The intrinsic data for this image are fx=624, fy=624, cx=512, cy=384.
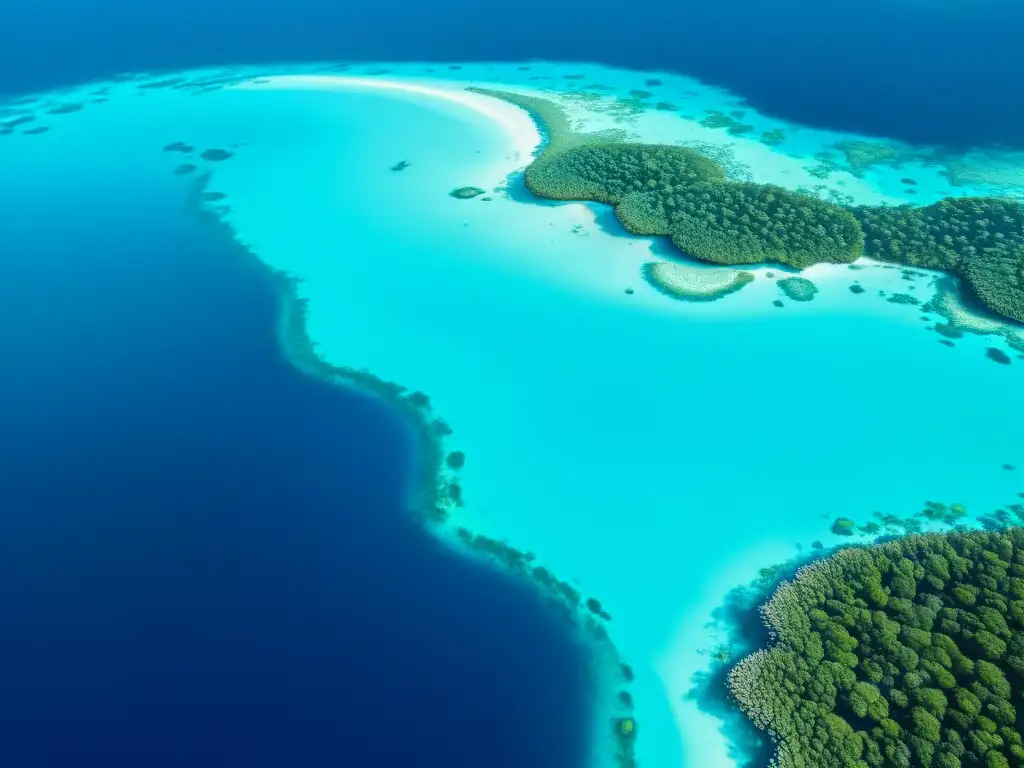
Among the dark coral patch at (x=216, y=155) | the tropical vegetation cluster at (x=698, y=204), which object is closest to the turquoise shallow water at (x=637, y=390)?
the tropical vegetation cluster at (x=698, y=204)

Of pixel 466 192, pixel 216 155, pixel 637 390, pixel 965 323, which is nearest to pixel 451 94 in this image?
pixel 466 192

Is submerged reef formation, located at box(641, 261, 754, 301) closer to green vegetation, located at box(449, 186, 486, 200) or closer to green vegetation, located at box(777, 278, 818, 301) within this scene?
green vegetation, located at box(777, 278, 818, 301)

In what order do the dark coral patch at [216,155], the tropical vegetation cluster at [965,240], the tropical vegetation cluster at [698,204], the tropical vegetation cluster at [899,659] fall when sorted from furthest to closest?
the dark coral patch at [216,155], the tropical vegetation cluster at [698,204], the tropical vegetation cluster at [965,240], the tropical vegetation cluster at [899,659]

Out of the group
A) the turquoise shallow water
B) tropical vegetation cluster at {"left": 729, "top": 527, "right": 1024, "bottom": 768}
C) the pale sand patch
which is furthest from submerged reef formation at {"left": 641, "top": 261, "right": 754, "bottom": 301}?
the pale sand patch

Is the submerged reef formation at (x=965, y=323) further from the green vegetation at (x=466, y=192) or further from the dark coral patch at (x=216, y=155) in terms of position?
the dark coral patch at (x=216, y=155)

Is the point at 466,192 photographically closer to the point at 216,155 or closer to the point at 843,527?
the point at 216,155

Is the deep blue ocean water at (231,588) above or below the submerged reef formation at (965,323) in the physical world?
below

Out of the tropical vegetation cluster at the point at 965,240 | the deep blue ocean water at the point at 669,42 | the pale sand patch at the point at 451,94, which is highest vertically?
the deep blue ocean water at the point at 669,42
